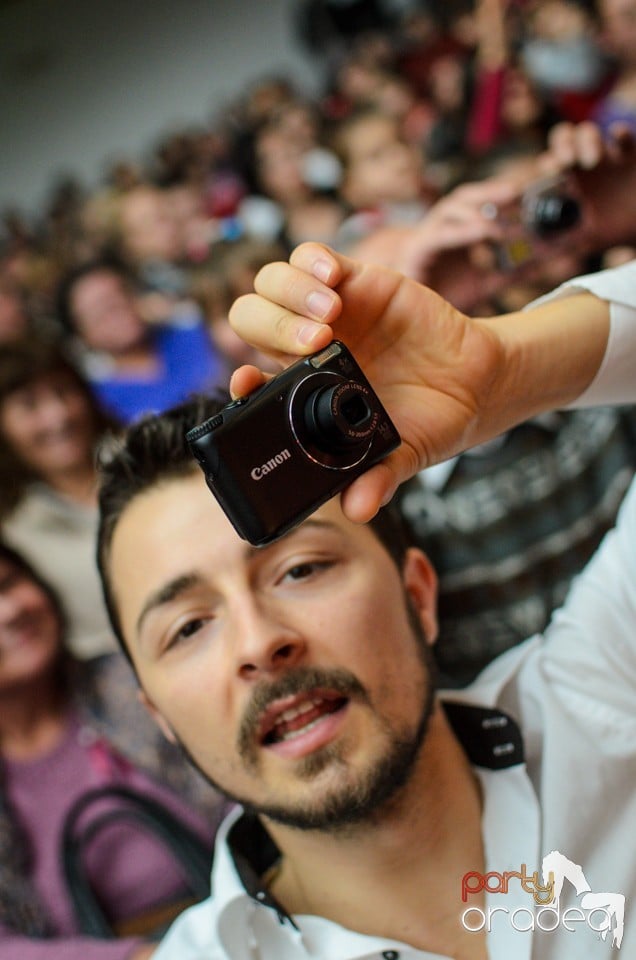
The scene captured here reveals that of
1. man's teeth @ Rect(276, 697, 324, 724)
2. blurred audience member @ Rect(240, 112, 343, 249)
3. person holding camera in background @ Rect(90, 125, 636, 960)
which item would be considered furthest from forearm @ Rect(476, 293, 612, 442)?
blurred audience member @ Rect(240, 112, 343, 249)

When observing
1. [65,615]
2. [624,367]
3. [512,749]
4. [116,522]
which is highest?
[116,522]

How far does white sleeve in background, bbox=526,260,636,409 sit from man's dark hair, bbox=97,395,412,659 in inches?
9.1

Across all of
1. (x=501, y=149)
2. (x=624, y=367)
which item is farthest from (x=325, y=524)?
(x=501, y=149)

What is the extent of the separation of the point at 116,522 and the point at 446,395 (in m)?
0.38

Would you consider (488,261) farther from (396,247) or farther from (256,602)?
(256,602)

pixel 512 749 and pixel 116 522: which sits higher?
pixel 116 522

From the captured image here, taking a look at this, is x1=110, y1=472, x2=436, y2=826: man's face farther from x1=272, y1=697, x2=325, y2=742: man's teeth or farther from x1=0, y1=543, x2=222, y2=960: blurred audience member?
x1=0, y1=543, x2=222, y2=960: blurred audience member

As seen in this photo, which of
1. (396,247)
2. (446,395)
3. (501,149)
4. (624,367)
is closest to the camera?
(446,395)

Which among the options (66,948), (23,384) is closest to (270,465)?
(66,948)

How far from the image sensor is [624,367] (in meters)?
0.91

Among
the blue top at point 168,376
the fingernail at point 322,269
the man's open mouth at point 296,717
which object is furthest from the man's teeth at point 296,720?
the blue top at point 168,376

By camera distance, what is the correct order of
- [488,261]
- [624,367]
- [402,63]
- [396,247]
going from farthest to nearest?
[402,63] → [396,247] → [488,261] → [624,367]

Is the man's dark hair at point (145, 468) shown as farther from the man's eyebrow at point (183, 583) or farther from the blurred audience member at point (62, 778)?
the blurred audience member at point (62, 778)

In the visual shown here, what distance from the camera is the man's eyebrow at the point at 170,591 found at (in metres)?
0.86
